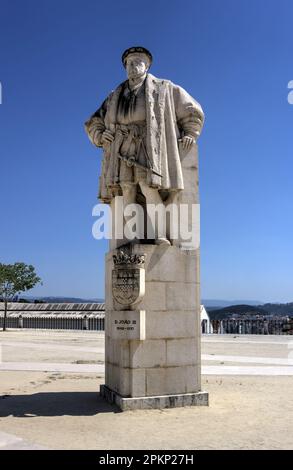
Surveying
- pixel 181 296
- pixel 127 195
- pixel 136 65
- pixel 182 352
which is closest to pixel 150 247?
pixel 181 296

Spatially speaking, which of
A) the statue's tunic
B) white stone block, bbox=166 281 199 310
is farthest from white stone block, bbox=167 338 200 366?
the statue's tunic

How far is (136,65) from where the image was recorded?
10.3 m

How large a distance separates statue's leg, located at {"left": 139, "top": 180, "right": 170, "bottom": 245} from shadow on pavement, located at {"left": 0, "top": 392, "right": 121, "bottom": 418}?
3.35 metres

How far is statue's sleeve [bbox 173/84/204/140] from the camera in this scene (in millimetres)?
10352

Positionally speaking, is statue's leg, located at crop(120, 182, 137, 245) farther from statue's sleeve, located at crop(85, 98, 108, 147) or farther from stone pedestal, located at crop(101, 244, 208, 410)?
statue's sleeve, located at crop(85, 98, 108, 147)

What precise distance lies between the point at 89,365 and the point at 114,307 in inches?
306

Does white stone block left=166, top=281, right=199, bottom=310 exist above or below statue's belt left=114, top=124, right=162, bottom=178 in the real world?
below

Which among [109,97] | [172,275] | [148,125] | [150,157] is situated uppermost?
[109,97]

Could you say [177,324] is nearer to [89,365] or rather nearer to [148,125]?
[148,125]

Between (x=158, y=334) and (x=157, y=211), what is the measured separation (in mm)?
2402

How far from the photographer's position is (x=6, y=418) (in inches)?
334
